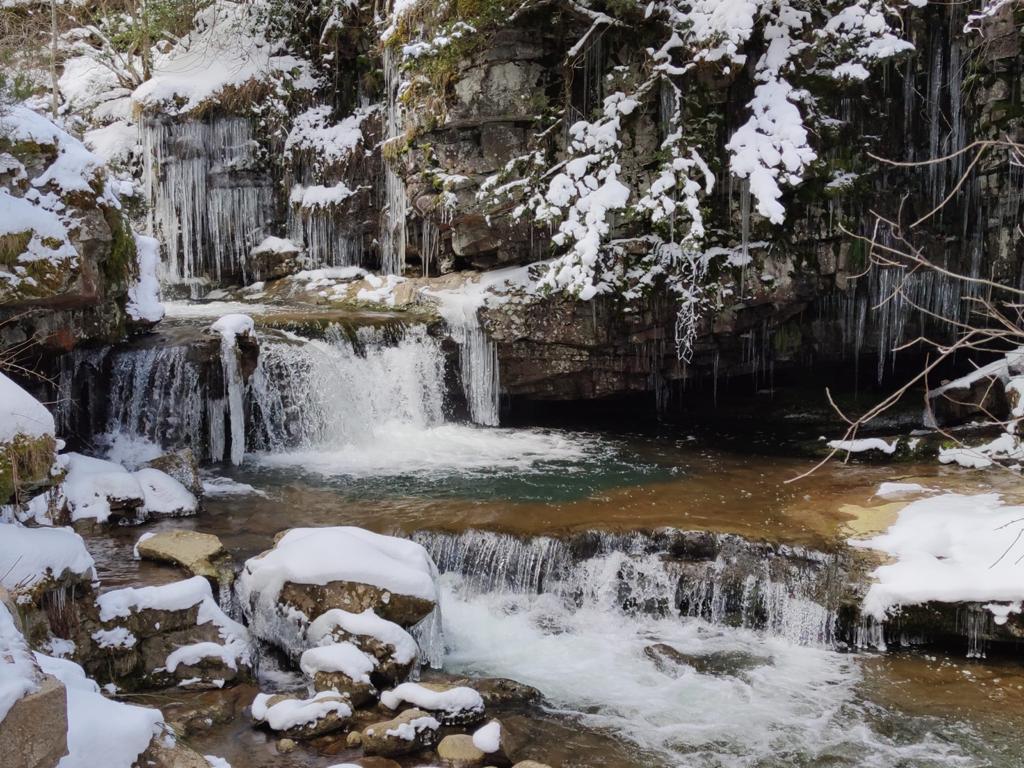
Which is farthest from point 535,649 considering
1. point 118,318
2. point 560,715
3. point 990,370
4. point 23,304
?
point 990,370

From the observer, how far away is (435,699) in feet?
17.5

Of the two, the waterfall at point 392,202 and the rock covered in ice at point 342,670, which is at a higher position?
the waterfall at point 392,202

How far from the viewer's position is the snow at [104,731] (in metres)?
3.26

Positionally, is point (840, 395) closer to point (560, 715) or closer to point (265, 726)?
point (560, 715)

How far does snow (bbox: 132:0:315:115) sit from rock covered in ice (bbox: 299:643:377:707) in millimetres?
12440

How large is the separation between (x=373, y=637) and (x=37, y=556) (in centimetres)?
214

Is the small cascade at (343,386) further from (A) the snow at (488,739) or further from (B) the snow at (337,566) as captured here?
(A) the snow at (488,739)

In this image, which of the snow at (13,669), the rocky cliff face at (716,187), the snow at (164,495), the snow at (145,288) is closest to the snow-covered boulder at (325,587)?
the snow at (164,495)

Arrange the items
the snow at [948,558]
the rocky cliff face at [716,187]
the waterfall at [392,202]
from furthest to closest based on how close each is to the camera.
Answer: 1. the waterfall at [392,202]
2. the rocky cliff face at [716,187]
3. the snow at [948,558]

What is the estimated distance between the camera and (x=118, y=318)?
987 cm

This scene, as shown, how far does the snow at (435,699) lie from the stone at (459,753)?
26 centimetres

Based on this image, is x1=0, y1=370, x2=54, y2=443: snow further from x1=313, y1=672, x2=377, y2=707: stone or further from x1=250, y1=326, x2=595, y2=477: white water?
x1=250, y1=326, x2=595, y2=477: white water

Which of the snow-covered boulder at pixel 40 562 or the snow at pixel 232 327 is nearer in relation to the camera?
the snow-covered boulder at pixel 40 562

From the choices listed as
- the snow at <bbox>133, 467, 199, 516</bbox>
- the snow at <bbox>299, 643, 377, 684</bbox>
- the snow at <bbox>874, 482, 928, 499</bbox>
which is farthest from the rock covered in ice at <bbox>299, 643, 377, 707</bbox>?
the snow at <bbox>874, 482, 928, 499</bbox>
